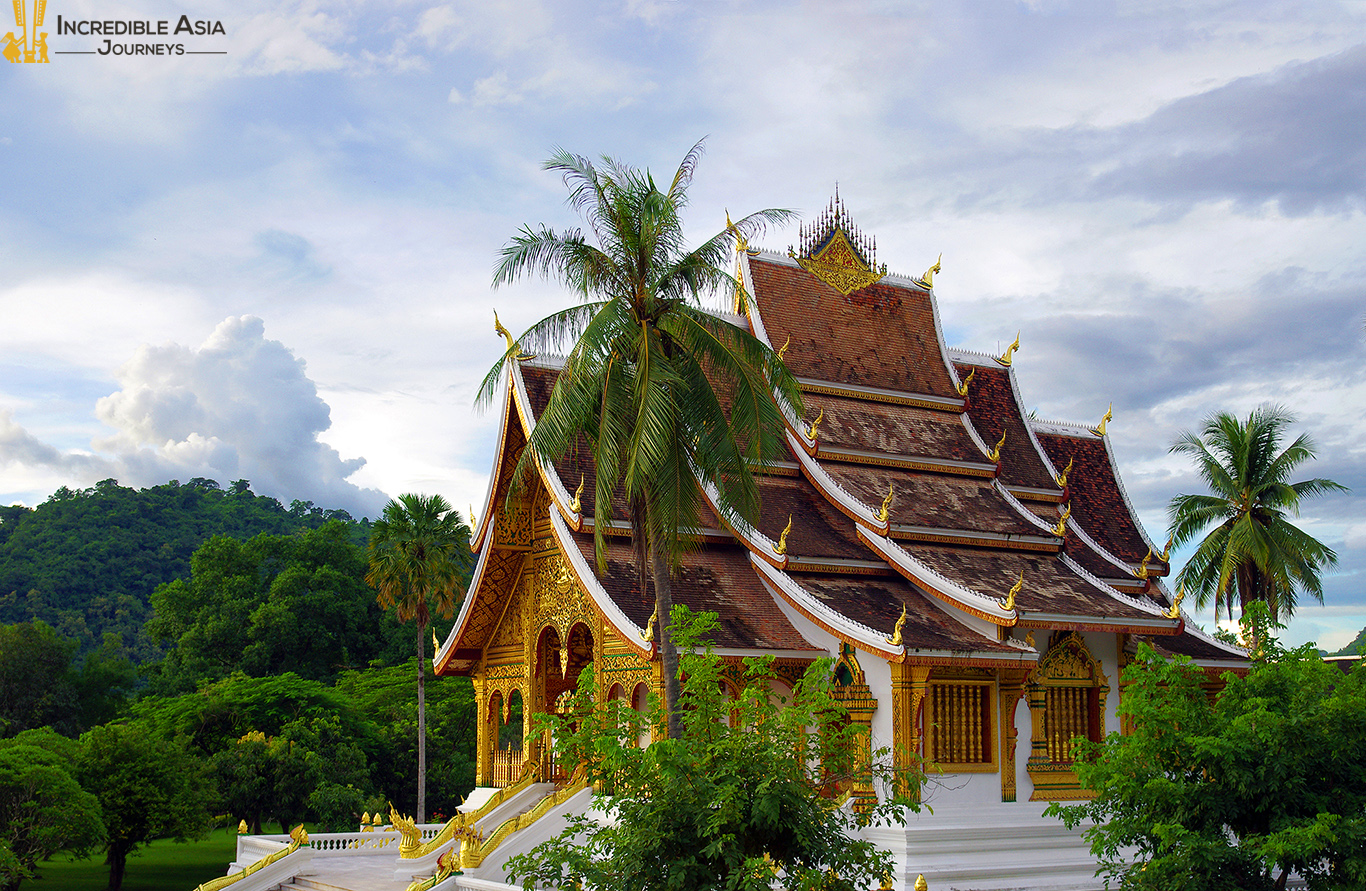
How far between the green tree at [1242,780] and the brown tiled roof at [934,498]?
751cm

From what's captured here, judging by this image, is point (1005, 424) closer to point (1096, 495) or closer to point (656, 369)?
point (1096, 495)

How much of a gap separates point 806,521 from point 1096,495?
7.49 meters

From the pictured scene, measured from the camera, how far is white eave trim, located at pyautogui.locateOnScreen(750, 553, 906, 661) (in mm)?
14617

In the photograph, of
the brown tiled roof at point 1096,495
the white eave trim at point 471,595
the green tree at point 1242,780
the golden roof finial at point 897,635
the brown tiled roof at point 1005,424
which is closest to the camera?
the green tree at point 1242,780

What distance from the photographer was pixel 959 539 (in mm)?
17766

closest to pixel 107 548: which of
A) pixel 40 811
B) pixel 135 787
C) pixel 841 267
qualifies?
pixel 135 787

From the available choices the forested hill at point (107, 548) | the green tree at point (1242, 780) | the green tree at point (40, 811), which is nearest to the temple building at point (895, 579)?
the green tree at point (1242, 780)

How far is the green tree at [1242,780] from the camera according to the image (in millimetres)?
9289

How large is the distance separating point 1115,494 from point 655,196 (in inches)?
518

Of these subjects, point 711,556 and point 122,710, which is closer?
point 711,556

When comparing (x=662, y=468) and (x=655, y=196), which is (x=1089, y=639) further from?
(x=655, y=196)

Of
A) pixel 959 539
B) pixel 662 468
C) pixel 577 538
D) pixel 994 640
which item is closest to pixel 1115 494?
pixel 959 539

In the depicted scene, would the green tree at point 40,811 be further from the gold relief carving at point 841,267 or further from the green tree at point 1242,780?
the green tree at point 1242,780

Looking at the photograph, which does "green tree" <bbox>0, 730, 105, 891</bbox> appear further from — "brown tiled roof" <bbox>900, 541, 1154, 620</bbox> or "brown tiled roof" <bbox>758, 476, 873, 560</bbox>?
"brown tiled roof" <bbox>900, 541, 1154, 620</bbox>
